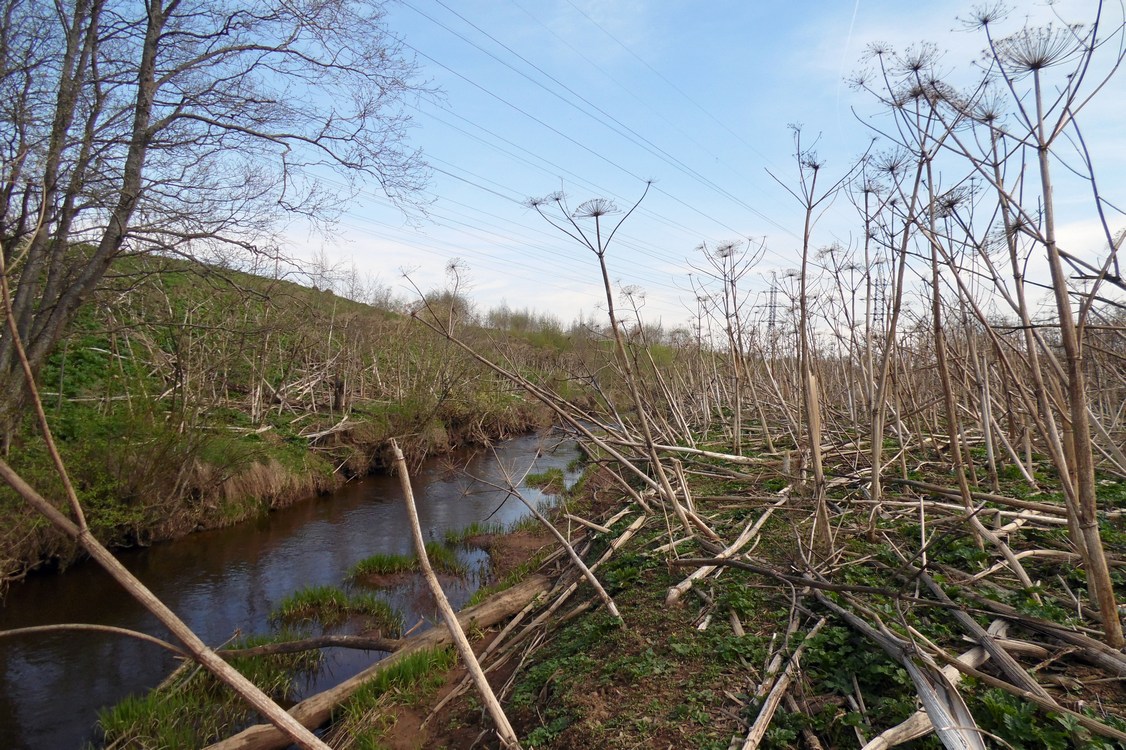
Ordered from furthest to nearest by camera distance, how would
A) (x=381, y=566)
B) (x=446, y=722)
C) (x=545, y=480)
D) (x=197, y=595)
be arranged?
(x=545, y=480)
(x=381, y=566)
(x=197, y=595)
(x=446, y=722)

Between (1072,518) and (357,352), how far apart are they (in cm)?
1622

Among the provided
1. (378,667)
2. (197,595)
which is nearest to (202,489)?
(197,595)

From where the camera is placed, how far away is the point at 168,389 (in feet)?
39.1

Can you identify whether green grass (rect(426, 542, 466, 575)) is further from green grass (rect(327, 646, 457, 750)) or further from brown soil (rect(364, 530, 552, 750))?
green grass (rect(327, 646, 457, 750))

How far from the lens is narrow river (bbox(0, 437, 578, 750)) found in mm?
5562

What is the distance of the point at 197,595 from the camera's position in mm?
7805

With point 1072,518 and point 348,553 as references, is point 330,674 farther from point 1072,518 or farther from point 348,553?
point 1072,518

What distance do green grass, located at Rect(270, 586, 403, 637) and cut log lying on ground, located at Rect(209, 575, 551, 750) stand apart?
1.45 meters

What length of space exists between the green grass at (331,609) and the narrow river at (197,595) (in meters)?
→ 0.22

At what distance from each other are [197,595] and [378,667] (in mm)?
4063

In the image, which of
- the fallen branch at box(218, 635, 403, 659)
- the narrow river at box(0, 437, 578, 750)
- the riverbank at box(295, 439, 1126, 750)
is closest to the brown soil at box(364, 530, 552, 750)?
the riverbank at box(295, 439, 1126, 750)

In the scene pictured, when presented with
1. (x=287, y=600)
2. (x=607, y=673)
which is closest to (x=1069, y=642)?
(x=607, y=673)

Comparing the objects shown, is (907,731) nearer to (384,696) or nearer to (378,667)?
(384,696)

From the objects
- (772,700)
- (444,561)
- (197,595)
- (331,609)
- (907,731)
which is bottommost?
(197,595)
